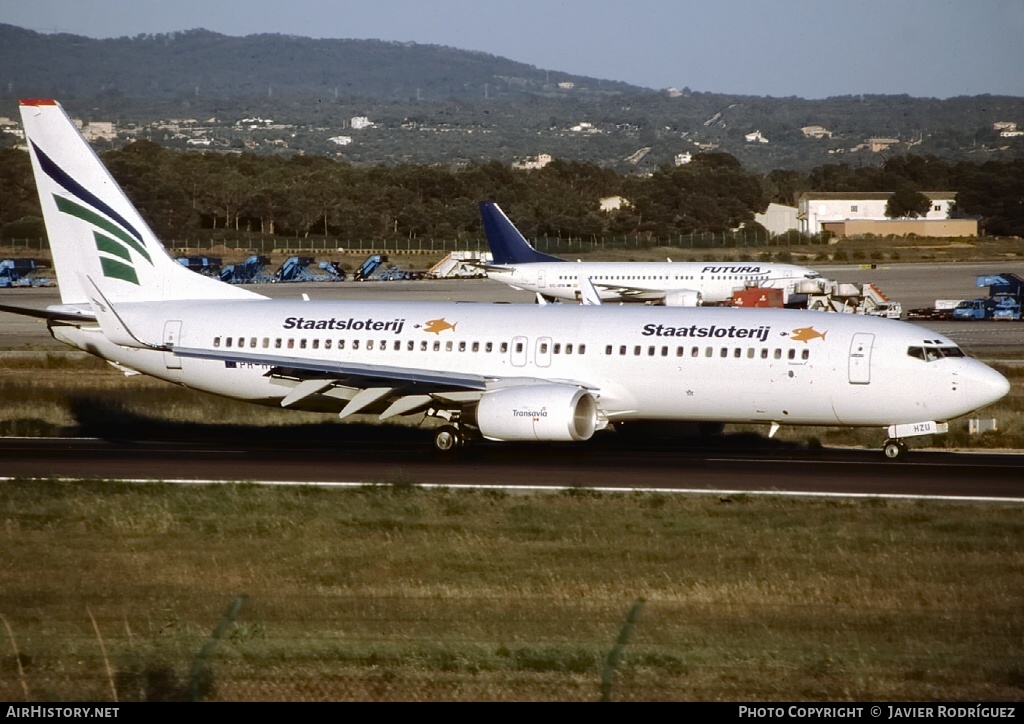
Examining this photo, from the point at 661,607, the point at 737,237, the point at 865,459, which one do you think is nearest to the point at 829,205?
the point at 737,237

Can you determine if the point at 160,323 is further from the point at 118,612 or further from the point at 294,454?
the point at 118,612

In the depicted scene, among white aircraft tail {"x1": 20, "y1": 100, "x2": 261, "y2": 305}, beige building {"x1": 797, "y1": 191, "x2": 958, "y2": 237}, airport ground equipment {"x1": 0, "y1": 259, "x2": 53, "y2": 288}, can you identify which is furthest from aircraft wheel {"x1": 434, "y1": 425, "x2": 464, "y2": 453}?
beige building {"x1": 797, "y1": 191, "x2": 958, "y2": 237}

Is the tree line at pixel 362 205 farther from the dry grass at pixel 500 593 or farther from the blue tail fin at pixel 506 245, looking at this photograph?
the dry grass at pixel 500 593

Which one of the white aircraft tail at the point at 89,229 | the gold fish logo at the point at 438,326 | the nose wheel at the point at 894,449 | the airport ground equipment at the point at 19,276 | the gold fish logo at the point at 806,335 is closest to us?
the gold fish logo at the point at 806,335

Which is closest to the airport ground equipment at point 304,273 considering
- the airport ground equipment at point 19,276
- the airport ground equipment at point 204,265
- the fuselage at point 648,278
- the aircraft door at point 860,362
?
the airport ground equipment at point 204,265

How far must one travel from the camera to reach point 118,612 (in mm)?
18125

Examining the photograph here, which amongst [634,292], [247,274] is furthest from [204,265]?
[634,292]

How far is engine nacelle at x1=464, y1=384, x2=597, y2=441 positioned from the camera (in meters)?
30.5

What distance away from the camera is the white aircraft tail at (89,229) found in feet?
116

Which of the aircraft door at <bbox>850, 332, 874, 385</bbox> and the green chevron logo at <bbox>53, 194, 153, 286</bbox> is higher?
the green chevron logo at <bbox>53, 194, 153, 286</bbox>

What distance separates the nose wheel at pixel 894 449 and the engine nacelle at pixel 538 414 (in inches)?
275

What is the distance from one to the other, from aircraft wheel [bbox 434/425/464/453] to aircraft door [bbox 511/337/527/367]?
2194 millimetres

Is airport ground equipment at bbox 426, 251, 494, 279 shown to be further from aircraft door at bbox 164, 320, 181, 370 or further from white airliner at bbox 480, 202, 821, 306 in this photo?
aircraft door at bbox 164, 320, 181, 370

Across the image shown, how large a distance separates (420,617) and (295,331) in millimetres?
18114
